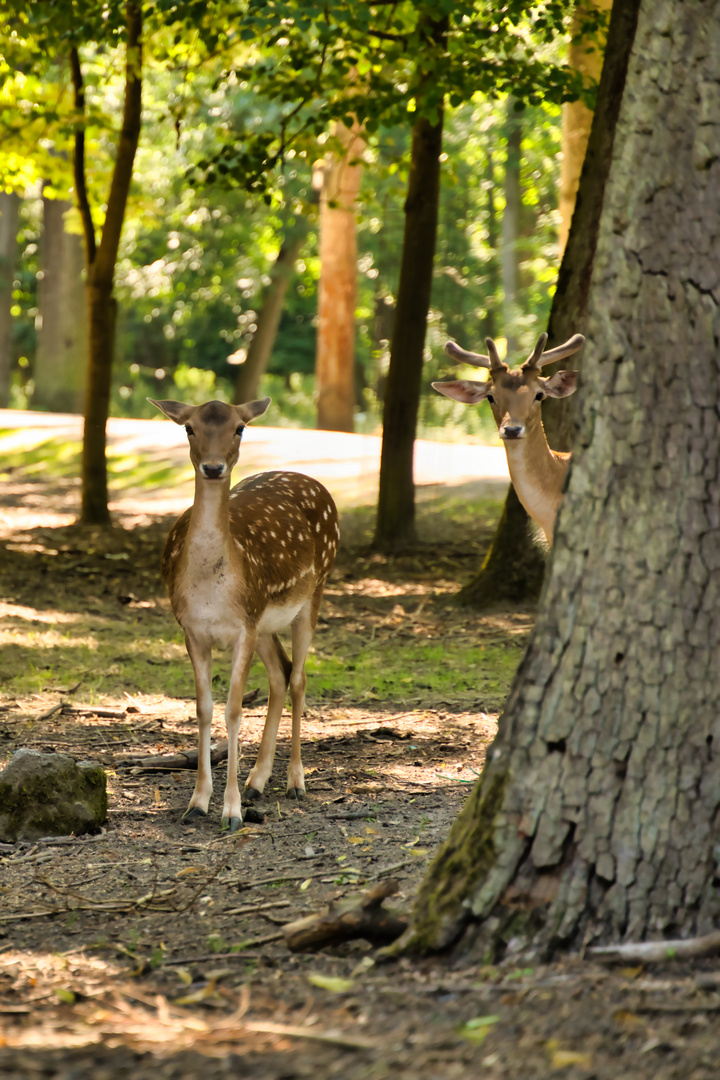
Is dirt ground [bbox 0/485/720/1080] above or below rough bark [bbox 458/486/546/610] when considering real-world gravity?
below

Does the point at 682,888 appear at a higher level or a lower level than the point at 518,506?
lower

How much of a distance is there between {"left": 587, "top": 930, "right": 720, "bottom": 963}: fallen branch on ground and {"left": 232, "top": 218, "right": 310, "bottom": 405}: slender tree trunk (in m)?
26.3

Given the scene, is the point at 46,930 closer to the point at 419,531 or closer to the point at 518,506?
the point at 518,506

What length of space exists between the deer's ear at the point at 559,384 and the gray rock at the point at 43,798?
3311 millimetres

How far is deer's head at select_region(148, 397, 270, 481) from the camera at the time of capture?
508 cm

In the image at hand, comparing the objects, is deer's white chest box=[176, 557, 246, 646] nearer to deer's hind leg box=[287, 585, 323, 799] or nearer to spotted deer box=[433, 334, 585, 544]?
deer's hind leg box=[287, 585, 323, 799]

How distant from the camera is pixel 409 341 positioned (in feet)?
39.1

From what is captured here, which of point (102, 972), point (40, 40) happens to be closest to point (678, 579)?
point (102, 972)

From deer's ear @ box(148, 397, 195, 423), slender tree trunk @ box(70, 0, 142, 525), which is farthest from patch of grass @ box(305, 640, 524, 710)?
slender tree trunk @ box(70, 0, 142, 525)

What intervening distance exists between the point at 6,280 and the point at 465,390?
791 inches

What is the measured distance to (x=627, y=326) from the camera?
3.11 metres

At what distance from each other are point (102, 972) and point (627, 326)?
2.25 meters

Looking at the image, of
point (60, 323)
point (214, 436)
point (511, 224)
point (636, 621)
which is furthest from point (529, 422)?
point (511, 224)

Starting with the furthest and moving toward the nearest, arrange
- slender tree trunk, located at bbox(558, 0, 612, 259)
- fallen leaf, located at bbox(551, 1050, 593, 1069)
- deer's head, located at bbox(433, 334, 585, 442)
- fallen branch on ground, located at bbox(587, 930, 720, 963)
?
slender tree trunk, located at bbox(558, 0, 612, 259)
deer's head, located at bbox(433, 334, 585, 442)
fallen branch on ground, located at bbox(587, 930, 720, 963)
fallen leaf, located at bbox(551, 1050, 593, 1069)
